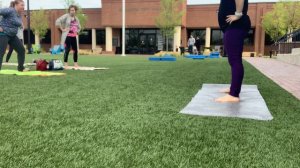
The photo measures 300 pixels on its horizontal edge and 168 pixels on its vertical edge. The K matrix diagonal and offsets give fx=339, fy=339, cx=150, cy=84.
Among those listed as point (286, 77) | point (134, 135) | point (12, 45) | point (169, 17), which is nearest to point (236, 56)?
point (134, 135)

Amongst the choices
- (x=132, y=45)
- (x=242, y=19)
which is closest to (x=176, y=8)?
(x=132, y=45)

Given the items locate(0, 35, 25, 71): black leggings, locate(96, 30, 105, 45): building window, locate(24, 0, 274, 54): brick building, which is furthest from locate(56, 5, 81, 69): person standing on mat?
locate(96, 30, 105, 45): building window

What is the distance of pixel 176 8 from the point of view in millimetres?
38656

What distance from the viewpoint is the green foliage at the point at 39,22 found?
143 ft

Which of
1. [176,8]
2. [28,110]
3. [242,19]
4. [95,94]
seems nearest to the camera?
[28,110]

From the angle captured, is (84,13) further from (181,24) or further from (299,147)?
(299,147)

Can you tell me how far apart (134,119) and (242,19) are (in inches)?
85.0

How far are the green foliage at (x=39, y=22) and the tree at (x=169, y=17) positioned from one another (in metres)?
15.7

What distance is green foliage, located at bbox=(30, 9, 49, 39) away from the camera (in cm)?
4359

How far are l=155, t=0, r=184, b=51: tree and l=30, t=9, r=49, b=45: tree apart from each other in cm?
1570

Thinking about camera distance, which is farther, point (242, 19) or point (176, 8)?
point (176, 8)

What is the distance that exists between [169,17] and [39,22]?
1764 cm

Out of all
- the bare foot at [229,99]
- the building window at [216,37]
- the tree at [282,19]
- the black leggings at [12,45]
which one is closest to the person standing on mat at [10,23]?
the black leggings at [12,45]

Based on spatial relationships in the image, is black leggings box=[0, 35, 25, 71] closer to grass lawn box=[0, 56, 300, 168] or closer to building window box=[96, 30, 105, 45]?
grass lawn box=[0, 56, 300, 168]
